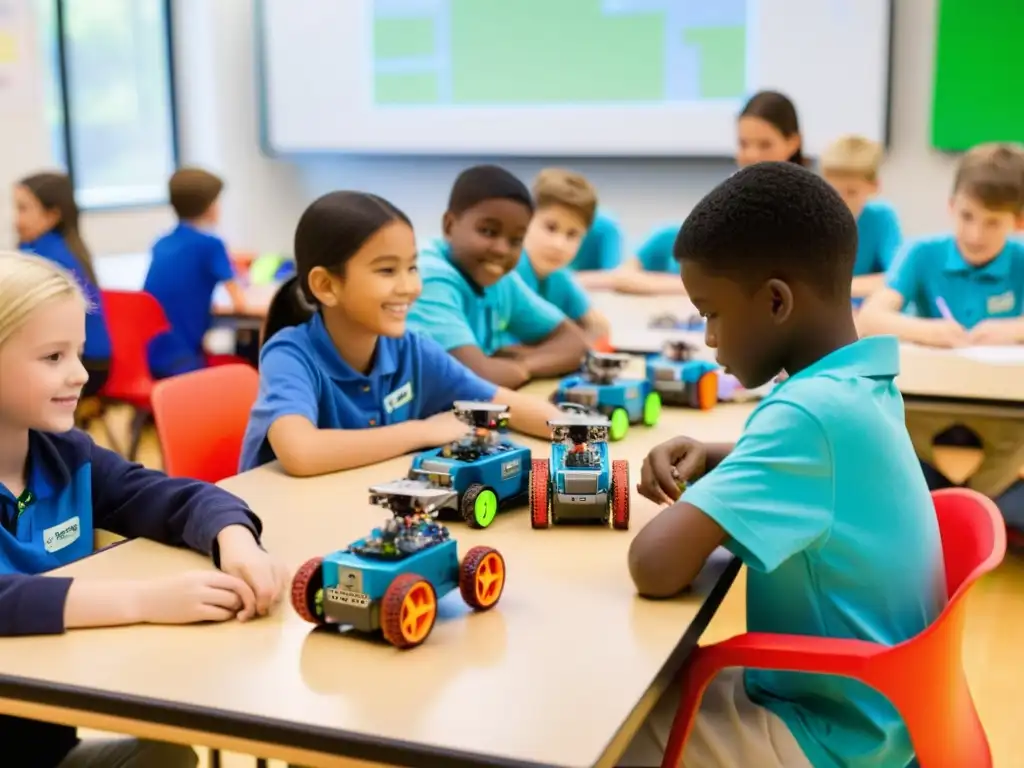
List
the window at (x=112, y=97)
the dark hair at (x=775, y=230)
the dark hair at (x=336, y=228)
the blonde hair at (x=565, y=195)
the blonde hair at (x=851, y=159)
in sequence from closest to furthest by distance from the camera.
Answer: the dark hair at (x=775, y=230)
the dark hair at (x=336, y=228)
the blonde hair at (x=565, y=195)
the blonde hair at (x=851, y=159)
the window at (x=112, y=97)

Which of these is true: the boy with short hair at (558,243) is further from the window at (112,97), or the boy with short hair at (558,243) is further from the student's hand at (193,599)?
the window at (112,97)

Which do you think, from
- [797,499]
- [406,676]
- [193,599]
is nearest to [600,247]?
[797,499]

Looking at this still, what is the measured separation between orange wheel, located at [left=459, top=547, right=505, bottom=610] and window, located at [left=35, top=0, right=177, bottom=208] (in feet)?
17.0

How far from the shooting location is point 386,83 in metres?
6.61

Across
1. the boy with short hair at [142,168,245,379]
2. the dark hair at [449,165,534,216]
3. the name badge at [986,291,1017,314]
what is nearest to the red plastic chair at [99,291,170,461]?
the boy with short hair at [142,168,245,379]

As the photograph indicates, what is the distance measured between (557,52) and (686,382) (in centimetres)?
396

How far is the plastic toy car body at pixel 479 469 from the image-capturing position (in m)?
1.70

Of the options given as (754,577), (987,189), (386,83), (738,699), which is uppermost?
(386,83)

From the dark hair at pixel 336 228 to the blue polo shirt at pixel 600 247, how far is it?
2.53 meters

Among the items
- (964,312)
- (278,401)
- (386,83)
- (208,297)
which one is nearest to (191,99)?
(386,83)

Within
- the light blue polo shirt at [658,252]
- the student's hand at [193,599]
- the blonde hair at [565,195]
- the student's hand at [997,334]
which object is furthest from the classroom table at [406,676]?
the light blue polo shirt at [658,252]

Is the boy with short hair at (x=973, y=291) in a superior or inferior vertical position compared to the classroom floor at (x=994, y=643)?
superior

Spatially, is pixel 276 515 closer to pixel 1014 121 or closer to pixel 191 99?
pixel 1014 121

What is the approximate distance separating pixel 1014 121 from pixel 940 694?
14.6 ft
